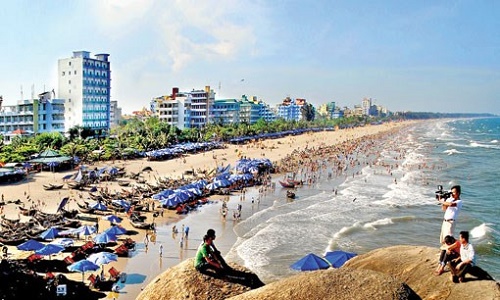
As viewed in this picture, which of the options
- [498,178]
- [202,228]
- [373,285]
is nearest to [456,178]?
[498,178]

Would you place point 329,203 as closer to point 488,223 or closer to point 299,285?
point 488,223

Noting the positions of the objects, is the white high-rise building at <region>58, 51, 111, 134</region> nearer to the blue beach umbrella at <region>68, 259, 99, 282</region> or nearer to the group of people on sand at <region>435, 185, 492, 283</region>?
the blue beach umbrella at <region>68, 259, 99, 282</region>

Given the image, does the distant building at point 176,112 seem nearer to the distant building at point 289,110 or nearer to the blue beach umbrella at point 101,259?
the distant building at point 289,110

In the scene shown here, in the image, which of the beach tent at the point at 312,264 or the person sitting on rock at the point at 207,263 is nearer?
the person sitting on rock at the point at 207,263

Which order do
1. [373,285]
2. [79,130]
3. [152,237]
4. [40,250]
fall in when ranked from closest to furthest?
[373,285] → [40,250] → [152,237] → [79,130]

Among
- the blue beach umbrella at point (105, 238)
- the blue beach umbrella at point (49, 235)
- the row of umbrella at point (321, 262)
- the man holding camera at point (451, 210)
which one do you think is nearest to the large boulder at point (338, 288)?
the man holding camera at point (451, 210)

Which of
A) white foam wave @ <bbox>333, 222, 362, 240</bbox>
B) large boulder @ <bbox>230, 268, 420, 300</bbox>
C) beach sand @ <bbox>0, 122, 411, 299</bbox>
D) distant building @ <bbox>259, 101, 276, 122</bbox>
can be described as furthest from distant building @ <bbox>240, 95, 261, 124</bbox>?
large boulder @ <bbox>230, 268, 420, 300</bbox>
